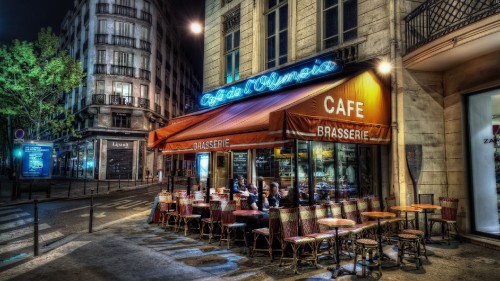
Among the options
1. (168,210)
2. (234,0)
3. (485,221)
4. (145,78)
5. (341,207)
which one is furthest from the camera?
(145,78)

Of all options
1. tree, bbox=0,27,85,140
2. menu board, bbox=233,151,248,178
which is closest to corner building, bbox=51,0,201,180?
tree, bbox=0,27,85,140

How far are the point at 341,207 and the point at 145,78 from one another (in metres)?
33.2

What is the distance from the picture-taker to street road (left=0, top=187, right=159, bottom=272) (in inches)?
287

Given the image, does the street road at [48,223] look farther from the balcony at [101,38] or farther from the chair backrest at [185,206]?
the balcony at [101,38]

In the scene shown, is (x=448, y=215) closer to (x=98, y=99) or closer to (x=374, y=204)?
(x=374, y=204)

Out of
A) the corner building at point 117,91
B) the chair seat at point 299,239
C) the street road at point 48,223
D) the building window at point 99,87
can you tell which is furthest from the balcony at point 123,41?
the chair seat at point 299,239

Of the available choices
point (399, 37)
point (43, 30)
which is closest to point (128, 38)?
point (43, 30)

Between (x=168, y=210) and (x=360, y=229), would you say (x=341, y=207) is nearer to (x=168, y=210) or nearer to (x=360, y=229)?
(x=360, y=229)

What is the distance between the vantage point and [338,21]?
1030cm

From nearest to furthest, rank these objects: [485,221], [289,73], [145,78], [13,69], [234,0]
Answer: [485,221], [289,73], [234,0], [13,69], [145,78]

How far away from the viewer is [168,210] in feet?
31.7

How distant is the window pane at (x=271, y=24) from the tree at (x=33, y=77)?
52.1 ft

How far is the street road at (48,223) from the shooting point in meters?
7.28

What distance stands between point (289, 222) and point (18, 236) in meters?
7.37
